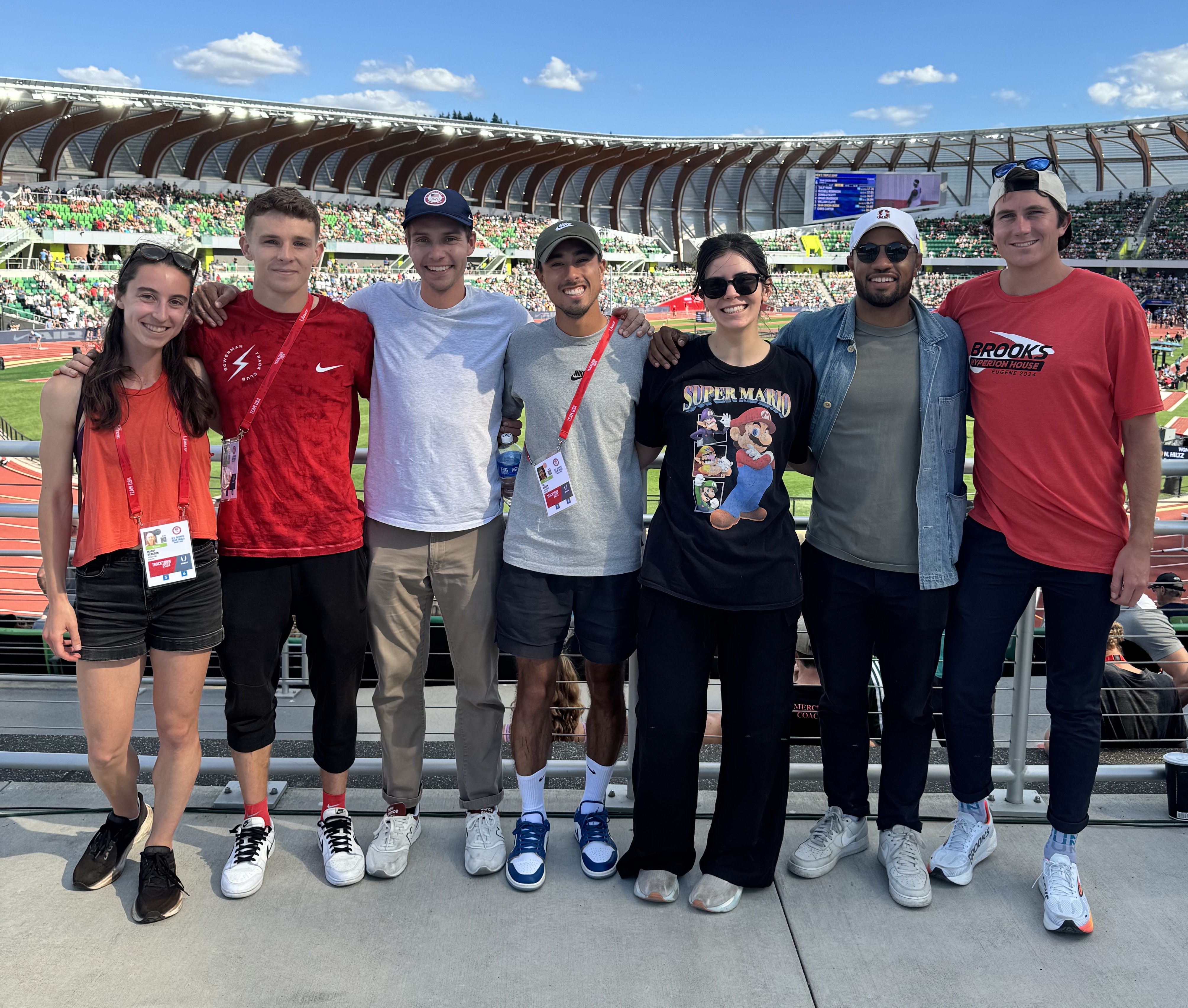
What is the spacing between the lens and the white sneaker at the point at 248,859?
273 cm

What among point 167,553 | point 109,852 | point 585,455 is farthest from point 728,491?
point 109,852

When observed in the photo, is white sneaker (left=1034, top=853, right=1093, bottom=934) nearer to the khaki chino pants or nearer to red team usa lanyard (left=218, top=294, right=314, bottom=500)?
the khaki chino pants

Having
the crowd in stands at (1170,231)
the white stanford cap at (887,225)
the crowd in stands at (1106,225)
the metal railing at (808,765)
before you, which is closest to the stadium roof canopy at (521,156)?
the crowd in stands at (1106,225)

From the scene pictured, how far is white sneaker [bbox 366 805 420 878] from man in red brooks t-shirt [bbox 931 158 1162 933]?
5.63ft

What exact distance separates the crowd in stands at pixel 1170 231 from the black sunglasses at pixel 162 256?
72993 mm

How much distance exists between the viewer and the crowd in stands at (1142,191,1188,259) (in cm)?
6150

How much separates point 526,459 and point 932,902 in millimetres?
1885

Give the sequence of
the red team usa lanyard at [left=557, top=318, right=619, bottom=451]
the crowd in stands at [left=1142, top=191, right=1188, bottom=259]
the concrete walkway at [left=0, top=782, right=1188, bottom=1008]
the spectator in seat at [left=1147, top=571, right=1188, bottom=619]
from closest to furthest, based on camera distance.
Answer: the concrete walkway at [left=0, top=782, right=1188, bottom=1008], the red team usa lanyard at [left=557, top=318, right=619, bottom=451], the spectator in seat at [left=1147, top=571, right=1188, bottom=619], the crowd in stands at [left=1142, top=191, right=1188, bottom=259]

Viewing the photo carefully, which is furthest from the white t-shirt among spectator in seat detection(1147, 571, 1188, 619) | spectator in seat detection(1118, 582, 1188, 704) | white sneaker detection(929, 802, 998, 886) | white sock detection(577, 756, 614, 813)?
spectator in seat detection(1147, 571, 1188, 619)

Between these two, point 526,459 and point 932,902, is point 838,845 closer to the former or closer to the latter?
point 932,902

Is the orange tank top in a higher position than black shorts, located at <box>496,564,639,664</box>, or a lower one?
higher

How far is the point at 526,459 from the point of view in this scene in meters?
2.88

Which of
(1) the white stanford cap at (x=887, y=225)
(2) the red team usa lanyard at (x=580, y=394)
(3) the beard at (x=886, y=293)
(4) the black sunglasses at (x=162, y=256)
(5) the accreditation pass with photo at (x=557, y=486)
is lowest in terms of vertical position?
(5) the accreditation pass with photo at (x=557, y=486)

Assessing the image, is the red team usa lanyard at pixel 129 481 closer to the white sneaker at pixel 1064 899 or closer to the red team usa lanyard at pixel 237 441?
the red team usa lanyard at pixel 237 441
